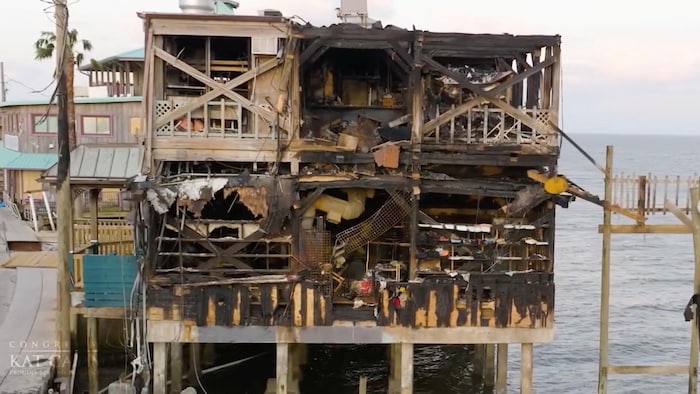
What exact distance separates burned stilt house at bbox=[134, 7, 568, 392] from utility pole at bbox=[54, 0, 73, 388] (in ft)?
5.43

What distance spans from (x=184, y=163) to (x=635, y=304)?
2720 centimetres

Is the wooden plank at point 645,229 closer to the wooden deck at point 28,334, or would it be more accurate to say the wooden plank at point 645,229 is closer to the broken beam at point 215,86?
the broken beam at point 215,86

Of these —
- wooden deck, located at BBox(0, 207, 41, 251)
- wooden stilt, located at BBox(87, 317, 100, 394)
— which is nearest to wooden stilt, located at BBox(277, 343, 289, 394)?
wooden stilt, located at BBox(87, 317, 100, 394)

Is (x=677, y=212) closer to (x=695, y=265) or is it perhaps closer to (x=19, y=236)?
(x=695, y=265)

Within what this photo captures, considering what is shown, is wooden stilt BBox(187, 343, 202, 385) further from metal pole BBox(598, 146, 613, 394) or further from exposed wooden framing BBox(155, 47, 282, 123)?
metal pole BBox(598, 146, 613, 394)

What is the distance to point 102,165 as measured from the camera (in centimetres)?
2036

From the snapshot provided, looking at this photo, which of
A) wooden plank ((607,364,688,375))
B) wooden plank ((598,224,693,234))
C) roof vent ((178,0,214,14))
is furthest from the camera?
roof vent ((178,0,214,14))

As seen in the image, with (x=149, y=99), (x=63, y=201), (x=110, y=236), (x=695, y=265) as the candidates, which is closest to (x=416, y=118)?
(x=149, y=99)

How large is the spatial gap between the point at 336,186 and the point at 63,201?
5.93 meters

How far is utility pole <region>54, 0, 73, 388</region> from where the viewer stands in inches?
637

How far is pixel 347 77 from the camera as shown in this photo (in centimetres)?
2055

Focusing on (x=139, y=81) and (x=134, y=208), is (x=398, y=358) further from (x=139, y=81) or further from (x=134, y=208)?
(x=139, y=81)

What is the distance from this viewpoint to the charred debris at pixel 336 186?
1694cm

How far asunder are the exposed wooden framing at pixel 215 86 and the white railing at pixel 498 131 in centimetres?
364
